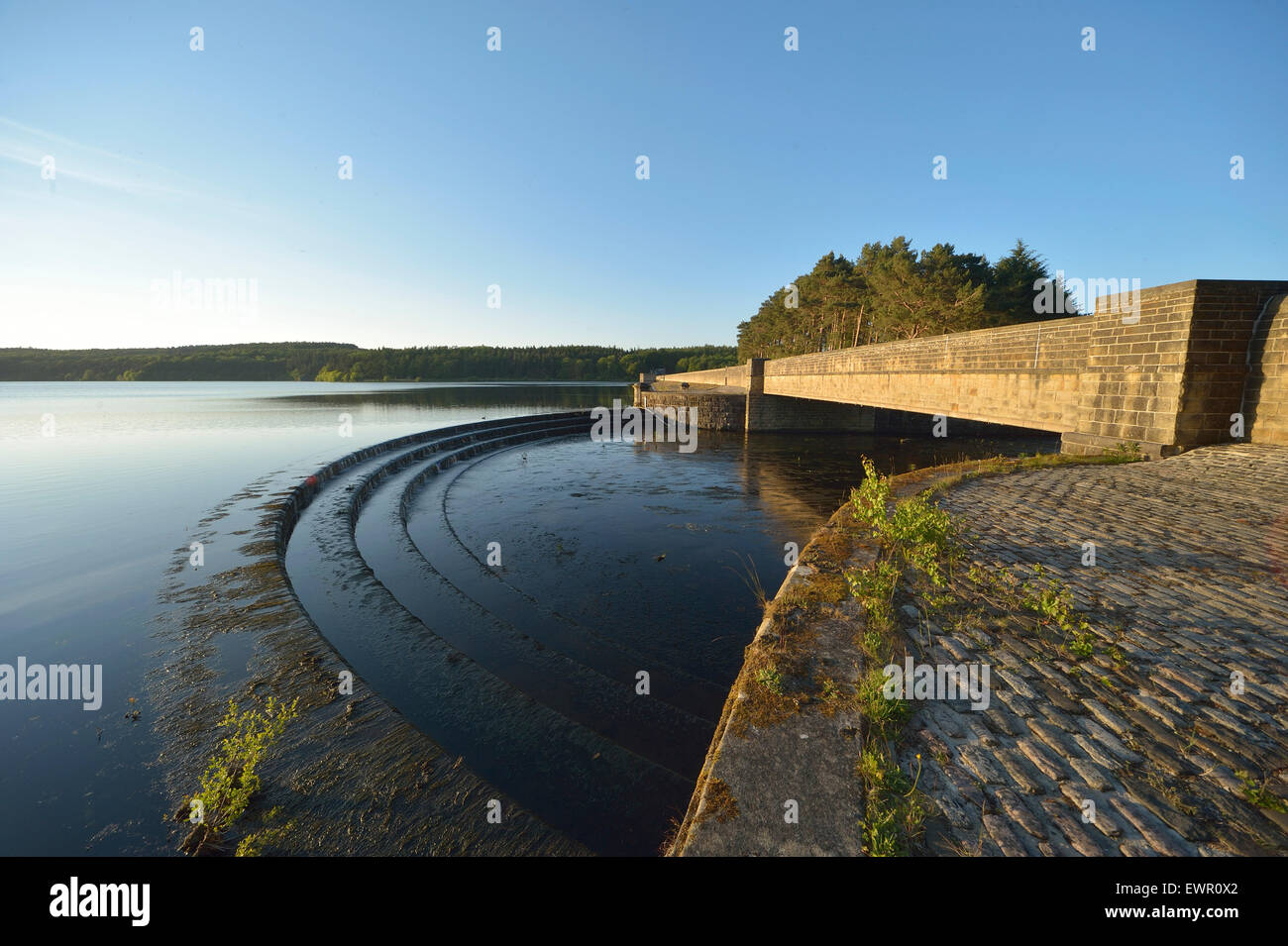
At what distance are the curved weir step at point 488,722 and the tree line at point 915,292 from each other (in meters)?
35.3

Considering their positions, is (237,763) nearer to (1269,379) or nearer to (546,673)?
(546,673)

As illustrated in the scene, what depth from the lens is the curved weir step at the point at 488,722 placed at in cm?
407

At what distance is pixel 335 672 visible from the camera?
502cm

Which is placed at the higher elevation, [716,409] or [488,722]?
[716,409]

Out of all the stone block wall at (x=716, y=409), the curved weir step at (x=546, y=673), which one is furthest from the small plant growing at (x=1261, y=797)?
the stone block wall at (x=716, y=409)

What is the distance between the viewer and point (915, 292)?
3731 centimetres

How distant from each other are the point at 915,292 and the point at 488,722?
43.0 m

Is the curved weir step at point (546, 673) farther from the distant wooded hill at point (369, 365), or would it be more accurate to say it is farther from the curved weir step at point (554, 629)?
the distant wooded hill at point (369, 365)

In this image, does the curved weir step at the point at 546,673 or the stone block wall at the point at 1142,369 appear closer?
the curved weir step at the point at 546,673

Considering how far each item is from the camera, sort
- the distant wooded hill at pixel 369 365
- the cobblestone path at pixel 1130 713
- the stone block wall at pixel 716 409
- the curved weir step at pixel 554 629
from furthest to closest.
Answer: the distant wooded hill at pixel 369 365 < the stone block wall at pixel 716 409 < the curved weir step at pixel 554 629 < the cobblestone path at pixel 1130 713

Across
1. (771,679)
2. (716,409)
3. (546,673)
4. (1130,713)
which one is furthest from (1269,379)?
(716,409)

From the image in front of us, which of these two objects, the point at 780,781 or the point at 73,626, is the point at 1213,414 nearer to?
the point at 780,781
